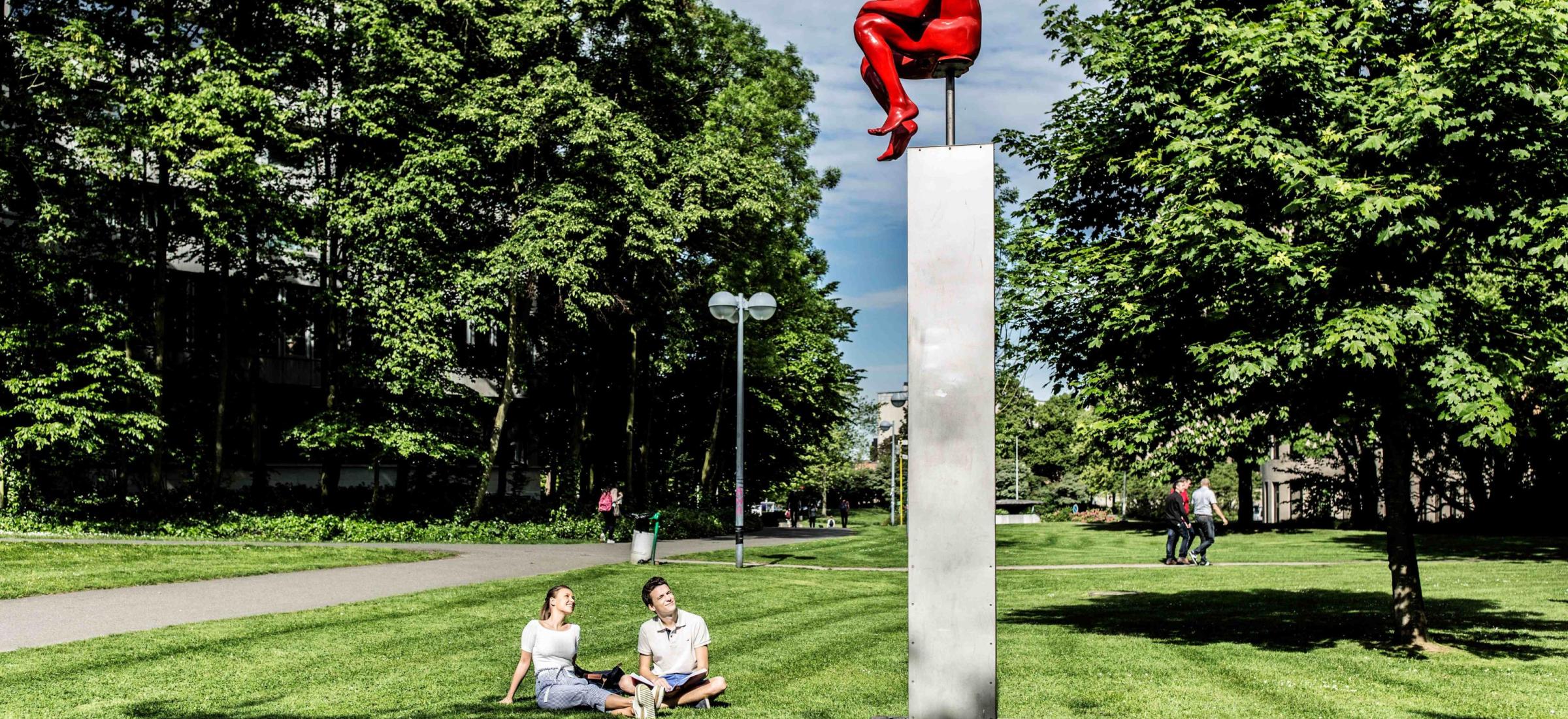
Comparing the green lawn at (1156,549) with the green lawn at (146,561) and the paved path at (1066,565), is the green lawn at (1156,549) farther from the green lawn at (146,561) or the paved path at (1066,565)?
the green lawn at (146,561)

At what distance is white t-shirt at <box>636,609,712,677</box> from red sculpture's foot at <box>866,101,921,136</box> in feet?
15.0

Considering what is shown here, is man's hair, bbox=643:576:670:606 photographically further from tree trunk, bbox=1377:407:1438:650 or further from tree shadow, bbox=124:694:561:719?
tree trunk, bbox=1377:407:1438:650

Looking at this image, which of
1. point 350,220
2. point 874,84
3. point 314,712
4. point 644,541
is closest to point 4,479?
point 350,220

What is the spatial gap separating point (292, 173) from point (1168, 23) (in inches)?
944

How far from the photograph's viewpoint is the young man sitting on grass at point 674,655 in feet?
30.1

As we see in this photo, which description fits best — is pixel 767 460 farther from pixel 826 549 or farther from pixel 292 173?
pixel 292 173

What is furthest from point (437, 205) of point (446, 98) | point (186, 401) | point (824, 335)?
point (824, 335)

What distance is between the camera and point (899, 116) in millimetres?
6230

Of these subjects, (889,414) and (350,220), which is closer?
(350,220)

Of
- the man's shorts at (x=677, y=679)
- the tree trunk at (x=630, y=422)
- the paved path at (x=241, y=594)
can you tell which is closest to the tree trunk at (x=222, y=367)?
the paved path at (x=241, y=594)

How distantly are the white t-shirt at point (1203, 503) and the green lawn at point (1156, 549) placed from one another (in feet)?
7.68

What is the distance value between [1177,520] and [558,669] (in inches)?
777

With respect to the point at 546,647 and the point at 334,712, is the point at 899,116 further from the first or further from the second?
the point at 334,712

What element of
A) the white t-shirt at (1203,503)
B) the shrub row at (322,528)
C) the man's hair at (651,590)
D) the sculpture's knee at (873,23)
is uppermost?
the sculpture's knee at (873,23)
